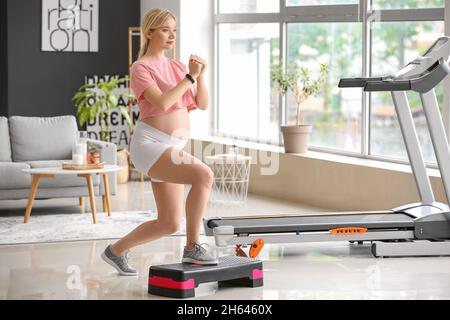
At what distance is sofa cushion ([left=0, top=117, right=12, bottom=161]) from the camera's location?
29.8ft

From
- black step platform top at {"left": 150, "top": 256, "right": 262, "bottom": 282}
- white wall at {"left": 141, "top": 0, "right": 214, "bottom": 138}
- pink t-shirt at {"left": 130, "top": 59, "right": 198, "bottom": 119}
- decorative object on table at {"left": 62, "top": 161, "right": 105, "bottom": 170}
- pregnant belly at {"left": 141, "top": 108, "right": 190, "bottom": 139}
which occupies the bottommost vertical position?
black step platform top at {"left": 150, "top": 256, "right": 262, "bottom": 282}

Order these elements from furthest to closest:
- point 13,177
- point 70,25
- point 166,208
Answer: point 70,25
point 13,177
point 166,208

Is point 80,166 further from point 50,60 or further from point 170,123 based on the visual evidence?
point 50,60

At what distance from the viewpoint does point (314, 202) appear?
9.30 meters

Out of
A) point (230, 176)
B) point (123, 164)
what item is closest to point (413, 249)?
point (230, 176)

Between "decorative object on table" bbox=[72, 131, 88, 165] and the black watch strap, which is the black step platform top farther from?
"decorative object on table" bbox=[72, 131, 88, 165]

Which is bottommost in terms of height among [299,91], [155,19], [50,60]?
[299,91]

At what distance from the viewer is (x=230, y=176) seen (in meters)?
10.3

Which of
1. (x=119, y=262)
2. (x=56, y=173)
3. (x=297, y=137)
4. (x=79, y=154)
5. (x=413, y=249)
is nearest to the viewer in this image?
(x=119, y=262)

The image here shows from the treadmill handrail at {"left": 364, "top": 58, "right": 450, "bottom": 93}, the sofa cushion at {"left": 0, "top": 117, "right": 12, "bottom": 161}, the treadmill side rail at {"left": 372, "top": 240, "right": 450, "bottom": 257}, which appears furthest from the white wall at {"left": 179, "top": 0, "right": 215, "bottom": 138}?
the treadmill handrail at {"left": 364, "top": 58, "right": 450, "bottom": 93}

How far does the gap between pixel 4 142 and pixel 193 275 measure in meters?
4.41

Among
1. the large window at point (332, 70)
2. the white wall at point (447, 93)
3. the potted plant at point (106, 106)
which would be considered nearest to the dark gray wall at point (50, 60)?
the potted plant at point (106, 106)

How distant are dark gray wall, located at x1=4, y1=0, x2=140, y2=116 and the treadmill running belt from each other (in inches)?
218

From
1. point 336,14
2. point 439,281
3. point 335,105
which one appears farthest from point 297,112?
point 439,281
